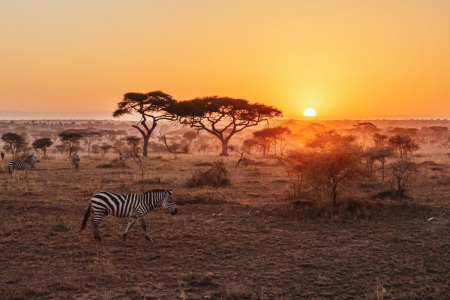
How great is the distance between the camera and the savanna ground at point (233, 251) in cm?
820

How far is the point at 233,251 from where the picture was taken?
10.8 metres

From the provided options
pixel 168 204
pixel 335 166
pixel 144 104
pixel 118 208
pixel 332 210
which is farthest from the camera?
pixel 144 104

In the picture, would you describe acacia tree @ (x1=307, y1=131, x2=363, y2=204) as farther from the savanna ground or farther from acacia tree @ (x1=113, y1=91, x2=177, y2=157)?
acacia tree @ (x1=113, y1=91, x2=177, y2=157)

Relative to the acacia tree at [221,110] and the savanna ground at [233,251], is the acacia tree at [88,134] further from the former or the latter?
the savanna ground at [233,251]

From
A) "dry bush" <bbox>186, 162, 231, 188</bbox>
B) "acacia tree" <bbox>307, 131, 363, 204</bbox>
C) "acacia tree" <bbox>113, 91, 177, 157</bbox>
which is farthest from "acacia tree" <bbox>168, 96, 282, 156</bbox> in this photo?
"acacia tree" <bbox>307, 131, 363, 204</bbox>

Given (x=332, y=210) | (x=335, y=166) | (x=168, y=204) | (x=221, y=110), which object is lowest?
(x=332, y=210)

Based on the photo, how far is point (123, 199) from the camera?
1172cm

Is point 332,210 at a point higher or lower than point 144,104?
lower

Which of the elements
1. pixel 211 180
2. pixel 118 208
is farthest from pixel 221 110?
pixel 118 208

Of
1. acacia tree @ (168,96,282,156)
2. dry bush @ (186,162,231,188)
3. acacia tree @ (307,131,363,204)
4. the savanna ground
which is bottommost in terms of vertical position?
the savanna ground

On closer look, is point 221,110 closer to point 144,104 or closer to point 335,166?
point 144,104

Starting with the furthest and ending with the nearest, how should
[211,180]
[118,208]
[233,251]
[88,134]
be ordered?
[88,134] → [211,180] → [118,208] → [233,251]

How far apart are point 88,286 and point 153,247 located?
2844 millimetres

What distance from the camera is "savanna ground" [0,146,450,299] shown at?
8.20 meters
